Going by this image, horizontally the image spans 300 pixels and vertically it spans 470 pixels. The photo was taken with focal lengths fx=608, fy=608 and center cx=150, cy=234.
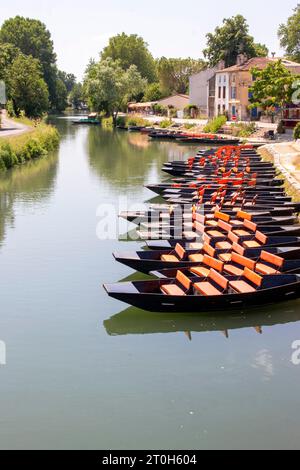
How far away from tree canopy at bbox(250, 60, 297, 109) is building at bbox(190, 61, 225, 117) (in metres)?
25.1

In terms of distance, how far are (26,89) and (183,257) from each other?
195ft

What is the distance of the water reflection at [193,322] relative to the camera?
13.4m

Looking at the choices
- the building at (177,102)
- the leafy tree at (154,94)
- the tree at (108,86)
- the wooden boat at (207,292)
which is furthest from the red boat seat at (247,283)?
the leafy tree at (154,94)

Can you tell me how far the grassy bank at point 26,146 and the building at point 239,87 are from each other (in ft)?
82.2

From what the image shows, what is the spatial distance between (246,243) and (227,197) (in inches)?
277

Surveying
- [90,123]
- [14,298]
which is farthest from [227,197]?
[90,123]

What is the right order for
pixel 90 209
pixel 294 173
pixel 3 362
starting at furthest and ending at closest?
1. pixel 294 173
2. pixel 90 209
3. pixel 3 362

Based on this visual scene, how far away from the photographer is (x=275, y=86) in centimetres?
5225

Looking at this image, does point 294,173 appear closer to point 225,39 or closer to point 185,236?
point 185,236

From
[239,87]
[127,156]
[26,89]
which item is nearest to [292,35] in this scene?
[239,87]

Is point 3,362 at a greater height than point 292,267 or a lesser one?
lesser

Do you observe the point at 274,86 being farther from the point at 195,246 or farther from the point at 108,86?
the point at 108,86

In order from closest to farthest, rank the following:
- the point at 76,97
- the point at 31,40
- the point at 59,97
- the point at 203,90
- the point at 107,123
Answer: the point at 203,90
the point at 107,123
the point at 31,40
the point at 59,97
the point at 76,97

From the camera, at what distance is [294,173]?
2909cm
